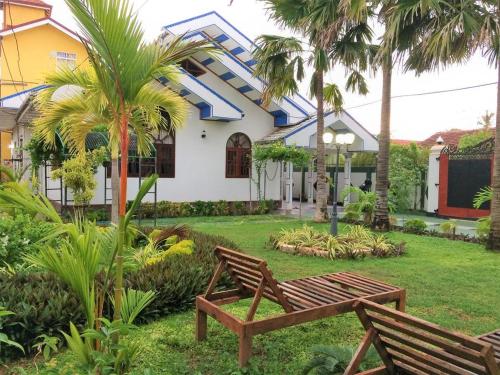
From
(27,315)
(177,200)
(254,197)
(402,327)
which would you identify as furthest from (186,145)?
(402,327)

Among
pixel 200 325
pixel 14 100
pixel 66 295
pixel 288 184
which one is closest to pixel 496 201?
pixel 200 325

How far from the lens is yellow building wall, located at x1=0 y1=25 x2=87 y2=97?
21953mm

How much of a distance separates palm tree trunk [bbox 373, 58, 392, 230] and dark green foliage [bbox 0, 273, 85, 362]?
9668 millimetres

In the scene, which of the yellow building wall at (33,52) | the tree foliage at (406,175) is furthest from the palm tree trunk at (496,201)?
the yellow building wall at (33,52)

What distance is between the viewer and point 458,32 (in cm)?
952

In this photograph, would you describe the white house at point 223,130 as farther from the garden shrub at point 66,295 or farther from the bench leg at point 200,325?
the bench leg at point 200,325

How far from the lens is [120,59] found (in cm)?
300

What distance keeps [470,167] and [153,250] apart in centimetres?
1332

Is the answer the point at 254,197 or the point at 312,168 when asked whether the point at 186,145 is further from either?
the point at 312,168

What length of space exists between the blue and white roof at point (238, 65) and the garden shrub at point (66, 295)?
11.5m

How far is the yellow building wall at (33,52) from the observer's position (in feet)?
72.0

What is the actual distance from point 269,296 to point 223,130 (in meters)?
13.6

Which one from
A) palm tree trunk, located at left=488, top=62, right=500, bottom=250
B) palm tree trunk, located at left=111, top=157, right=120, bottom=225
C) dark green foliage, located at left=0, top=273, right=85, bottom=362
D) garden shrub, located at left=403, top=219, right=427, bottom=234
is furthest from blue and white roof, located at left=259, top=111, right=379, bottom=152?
dark green foliage, located at left=0, top=273, right=85, bottom=362

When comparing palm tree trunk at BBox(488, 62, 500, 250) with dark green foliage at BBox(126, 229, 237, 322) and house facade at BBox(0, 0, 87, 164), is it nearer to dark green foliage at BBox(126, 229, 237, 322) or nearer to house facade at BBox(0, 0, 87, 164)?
dark green foliage at BBox(126, 229, 237, 322)
